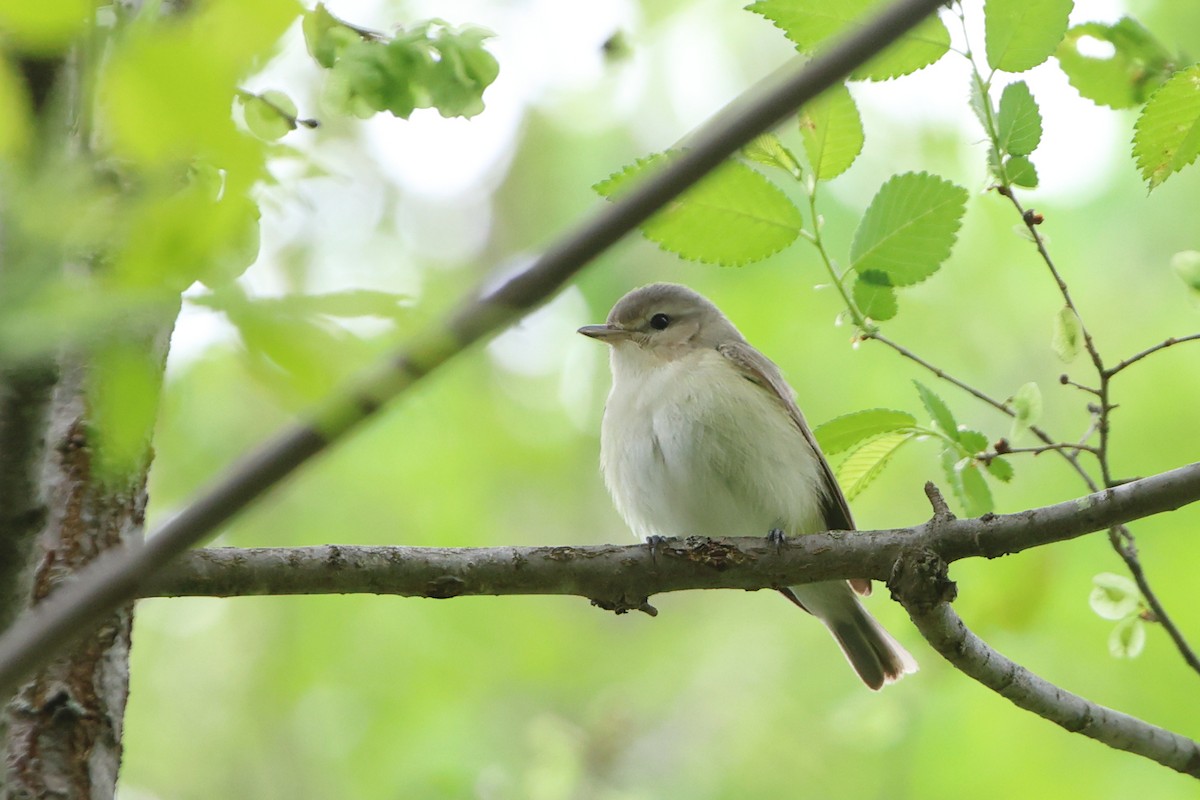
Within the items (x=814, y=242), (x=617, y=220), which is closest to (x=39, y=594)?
(x=814, y=242)

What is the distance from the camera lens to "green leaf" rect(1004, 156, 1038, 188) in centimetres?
307

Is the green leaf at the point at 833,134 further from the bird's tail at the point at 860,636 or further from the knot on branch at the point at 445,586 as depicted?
the bird's tail at the point at 860,636

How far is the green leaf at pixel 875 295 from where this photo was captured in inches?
130

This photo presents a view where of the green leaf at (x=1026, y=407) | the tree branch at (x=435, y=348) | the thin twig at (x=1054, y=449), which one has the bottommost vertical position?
the tree branch at (x=435, y=348)

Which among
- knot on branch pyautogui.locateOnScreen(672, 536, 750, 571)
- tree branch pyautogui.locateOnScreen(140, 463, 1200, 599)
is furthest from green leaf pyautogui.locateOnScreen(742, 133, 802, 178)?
knot on branch pyautogui.locateOnScreen(672, 536, 750, 571)

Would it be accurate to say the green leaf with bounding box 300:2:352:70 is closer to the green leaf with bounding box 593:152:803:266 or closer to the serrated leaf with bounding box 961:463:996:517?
the green leaf with bounding box 593:152:803:266

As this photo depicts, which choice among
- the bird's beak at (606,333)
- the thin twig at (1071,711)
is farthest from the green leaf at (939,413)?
the bird's beak at (606,333)

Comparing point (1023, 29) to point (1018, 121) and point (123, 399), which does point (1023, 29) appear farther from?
point (123, 399)

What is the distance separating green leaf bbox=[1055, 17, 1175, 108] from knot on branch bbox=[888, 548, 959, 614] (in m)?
1.61

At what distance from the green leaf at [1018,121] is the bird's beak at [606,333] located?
3.28 m

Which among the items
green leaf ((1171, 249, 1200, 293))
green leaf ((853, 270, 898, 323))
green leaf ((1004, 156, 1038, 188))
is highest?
green leaf ((1004, 156, 1038, 188))

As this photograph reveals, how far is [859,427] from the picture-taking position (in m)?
3.43

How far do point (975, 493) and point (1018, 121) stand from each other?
3.59 feet

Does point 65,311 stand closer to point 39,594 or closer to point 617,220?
point 617,220
